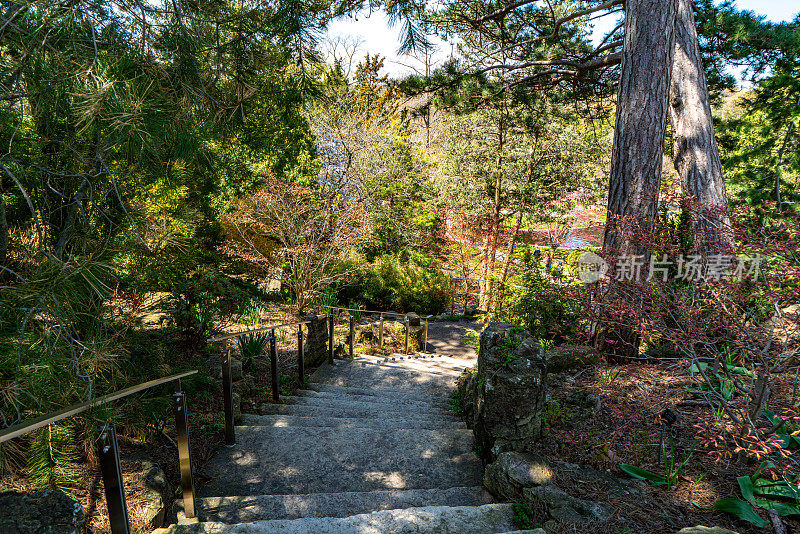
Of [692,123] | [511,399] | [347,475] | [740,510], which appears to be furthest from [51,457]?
[692,123]

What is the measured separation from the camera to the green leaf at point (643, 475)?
2.34 m

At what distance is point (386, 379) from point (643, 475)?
3951 millimetres

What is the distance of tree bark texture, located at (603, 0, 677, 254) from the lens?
4.05 m

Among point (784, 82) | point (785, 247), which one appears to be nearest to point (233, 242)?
point (785, 247)

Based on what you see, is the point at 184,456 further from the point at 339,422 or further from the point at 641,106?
the point at 641,106

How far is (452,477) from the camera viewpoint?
2.88 meters

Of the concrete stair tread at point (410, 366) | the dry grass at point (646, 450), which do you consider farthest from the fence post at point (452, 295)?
the dry grass at point (646, 450)

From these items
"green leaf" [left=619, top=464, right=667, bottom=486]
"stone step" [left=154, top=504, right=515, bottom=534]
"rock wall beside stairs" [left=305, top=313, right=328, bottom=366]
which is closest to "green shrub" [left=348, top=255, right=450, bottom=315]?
"rock wall beside stairs" [left=305, top=313, right=328, bottom=366]

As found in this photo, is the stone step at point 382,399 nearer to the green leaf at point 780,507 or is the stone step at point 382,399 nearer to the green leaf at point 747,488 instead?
the green leaf at point 747,488

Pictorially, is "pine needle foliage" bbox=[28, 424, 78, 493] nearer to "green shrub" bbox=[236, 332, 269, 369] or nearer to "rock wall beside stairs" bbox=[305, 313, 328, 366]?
"green shrub" bbox=[236, 332, 269, 369]

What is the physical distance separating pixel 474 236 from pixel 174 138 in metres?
12.1

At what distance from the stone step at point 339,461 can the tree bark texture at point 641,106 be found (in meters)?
2.68

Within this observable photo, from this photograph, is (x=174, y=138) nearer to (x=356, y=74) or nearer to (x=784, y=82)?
(x=784, y=82)

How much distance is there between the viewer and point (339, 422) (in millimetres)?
3678
